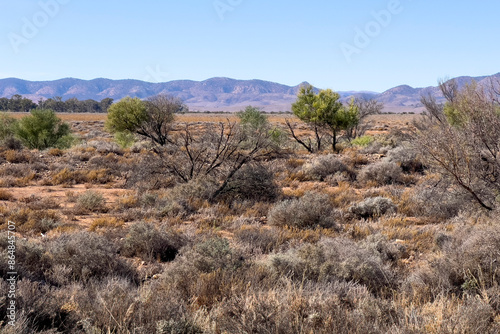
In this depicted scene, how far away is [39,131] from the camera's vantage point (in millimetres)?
24250

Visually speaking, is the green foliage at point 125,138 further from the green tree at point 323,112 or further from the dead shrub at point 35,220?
the dead shrub at point 35,220

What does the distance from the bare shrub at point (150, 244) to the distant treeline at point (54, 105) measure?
111 meters

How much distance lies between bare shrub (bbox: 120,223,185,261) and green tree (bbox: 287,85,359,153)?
17449 mm

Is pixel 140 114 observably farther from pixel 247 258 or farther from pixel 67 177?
pixel 247 258

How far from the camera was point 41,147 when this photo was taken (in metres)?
24.2

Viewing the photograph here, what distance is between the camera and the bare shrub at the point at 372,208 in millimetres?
9422

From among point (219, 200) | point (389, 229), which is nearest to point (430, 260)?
point (389, 229)

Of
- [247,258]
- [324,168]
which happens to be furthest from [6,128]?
[247,258]

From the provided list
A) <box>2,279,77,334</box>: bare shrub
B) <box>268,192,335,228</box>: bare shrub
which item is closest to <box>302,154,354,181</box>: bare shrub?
<box>268,192,335,228</box>: bare shrub

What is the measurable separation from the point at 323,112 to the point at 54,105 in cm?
11815

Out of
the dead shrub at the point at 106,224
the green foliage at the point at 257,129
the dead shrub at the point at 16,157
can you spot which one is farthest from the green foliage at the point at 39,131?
the dead shrub at the point at 106,224

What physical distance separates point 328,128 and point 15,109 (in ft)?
371

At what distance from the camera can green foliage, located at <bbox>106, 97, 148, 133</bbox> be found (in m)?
24.1

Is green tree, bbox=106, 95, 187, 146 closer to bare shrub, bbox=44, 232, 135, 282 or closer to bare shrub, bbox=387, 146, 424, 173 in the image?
bare shrub, bbox=387, 146, 424, 173
